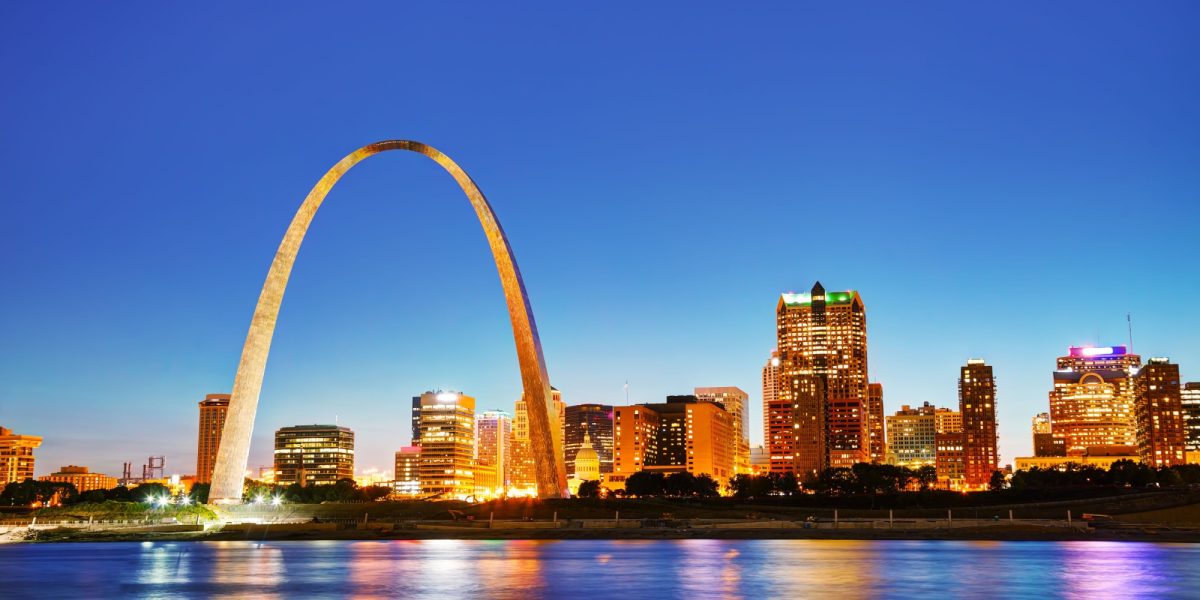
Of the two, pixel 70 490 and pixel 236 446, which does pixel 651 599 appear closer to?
pixel 236 446

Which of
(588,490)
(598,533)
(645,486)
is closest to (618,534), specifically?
(598,533)

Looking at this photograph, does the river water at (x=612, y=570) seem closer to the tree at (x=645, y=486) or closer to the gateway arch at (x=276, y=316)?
the gateway arch at (x=276, y=316)

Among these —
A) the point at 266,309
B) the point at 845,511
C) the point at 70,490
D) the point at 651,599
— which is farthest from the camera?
the point at 70,490

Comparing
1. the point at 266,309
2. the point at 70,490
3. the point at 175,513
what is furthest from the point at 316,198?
the point at 70,490

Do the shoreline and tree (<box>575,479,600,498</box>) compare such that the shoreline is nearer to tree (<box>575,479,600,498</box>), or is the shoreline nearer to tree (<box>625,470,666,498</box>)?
tree (<box>575,479,600,498</box>)

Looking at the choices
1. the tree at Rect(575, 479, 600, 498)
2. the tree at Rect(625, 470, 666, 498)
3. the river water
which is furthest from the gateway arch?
the tree at Rect(625, 470, 666, 498)

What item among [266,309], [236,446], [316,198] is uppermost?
[316,198]

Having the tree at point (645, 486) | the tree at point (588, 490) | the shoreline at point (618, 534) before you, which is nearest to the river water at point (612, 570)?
the shoreline at point (618, 534)
